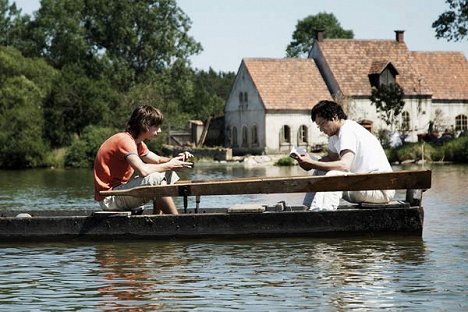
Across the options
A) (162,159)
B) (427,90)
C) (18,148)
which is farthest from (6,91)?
(162,159)

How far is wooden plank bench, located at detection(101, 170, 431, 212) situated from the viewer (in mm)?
15422

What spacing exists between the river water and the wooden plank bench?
72 cm

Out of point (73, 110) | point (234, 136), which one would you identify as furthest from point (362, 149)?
point (234, 136)

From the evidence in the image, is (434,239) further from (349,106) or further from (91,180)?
(349,106)

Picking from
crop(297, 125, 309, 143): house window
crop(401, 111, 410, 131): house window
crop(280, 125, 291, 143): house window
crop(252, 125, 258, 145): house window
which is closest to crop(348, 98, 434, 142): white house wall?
crop(401, 111, 410, 131): house window

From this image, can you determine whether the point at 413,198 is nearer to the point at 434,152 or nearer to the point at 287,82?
the point at 434,152

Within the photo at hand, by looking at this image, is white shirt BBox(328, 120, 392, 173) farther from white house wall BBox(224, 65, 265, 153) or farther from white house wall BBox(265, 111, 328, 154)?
white house wall BBox(224, 65, 265, 153)

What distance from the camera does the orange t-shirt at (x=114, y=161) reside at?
15477 mm

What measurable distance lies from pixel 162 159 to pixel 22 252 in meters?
2.46

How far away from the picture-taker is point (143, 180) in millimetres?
15664

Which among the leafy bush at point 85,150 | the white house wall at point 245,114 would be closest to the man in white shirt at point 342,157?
the leafy bush at point 85,150

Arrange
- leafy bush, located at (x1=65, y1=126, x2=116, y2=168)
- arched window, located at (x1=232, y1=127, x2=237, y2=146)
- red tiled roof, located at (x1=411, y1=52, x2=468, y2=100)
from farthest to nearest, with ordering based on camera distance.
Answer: red tiled roof, located at (x1=411, y1=52, x2=468, y2=100) < arched window, located at (x1=232, y1=127, x2=237, y2=146) < leafy bush, located at (x1=65, y1=126, x2=116, y2=168)

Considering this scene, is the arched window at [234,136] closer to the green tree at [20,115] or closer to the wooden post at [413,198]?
the green tree at [20,115]

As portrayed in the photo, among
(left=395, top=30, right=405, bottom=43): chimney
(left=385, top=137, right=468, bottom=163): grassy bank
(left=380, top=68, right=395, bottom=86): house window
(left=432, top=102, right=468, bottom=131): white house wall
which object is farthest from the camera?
(left=395, top=30, right=405, bottom=43): chimney
